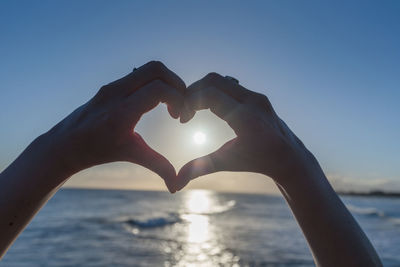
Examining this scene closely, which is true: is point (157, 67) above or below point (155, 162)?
above

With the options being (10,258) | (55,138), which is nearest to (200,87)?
(55,138)

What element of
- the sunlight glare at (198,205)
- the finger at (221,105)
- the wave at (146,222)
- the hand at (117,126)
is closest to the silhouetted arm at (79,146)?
the hand at (117,126)

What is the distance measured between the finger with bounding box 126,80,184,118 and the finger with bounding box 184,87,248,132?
80mm

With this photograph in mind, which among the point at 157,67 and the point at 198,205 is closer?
the point at 157,67

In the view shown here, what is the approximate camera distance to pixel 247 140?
1.22 m

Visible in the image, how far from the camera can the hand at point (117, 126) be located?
116 cm

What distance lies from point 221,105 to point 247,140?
0.61 feet

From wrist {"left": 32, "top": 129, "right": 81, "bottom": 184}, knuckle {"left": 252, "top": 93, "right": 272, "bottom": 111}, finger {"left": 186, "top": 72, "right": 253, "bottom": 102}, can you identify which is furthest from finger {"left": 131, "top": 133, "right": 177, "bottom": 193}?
knuckle {"left": 252, "top": 93, "right": 272, "bottom": 111}

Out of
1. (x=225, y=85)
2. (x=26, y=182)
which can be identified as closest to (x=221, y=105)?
(x=225, y=85)

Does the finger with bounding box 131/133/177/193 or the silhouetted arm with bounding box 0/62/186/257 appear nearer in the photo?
the silhouetted arm with bounding box 0/62/186/257

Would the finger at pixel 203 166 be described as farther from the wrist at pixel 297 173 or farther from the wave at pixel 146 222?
the wave at pixel 146 222

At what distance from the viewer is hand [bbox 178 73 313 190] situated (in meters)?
1.21

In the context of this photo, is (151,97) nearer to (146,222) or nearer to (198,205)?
(146,222)

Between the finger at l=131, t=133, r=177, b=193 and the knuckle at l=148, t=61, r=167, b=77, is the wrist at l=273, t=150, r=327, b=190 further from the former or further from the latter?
the knuckle at l=148, t=61, r=167, b=77
